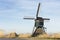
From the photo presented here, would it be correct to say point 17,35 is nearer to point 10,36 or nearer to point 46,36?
point 10,36

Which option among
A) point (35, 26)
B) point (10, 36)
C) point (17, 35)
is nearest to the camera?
point (35, 26)

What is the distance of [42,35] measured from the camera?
9775 centimetres

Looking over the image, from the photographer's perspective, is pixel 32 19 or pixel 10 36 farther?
pixel 10 36

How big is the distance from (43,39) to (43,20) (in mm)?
7140

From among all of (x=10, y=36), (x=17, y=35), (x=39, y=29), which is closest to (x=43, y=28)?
(x=39, y=29)

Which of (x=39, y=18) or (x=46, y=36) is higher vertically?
(x=39, y=18)

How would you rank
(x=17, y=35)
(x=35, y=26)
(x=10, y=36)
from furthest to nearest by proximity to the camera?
(x=10, y=36), (x=17, y=35), (x=35, y=26)

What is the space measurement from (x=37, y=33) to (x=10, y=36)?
165 feet

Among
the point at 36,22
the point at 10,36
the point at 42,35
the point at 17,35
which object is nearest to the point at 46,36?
the point at 42,35

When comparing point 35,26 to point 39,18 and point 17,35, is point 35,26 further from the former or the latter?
point 17,35

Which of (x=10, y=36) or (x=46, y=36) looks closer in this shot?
(x=46, y=36)

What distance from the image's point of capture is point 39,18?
311 ft

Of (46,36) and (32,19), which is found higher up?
(32,19)

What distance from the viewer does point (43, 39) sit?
9438cm
